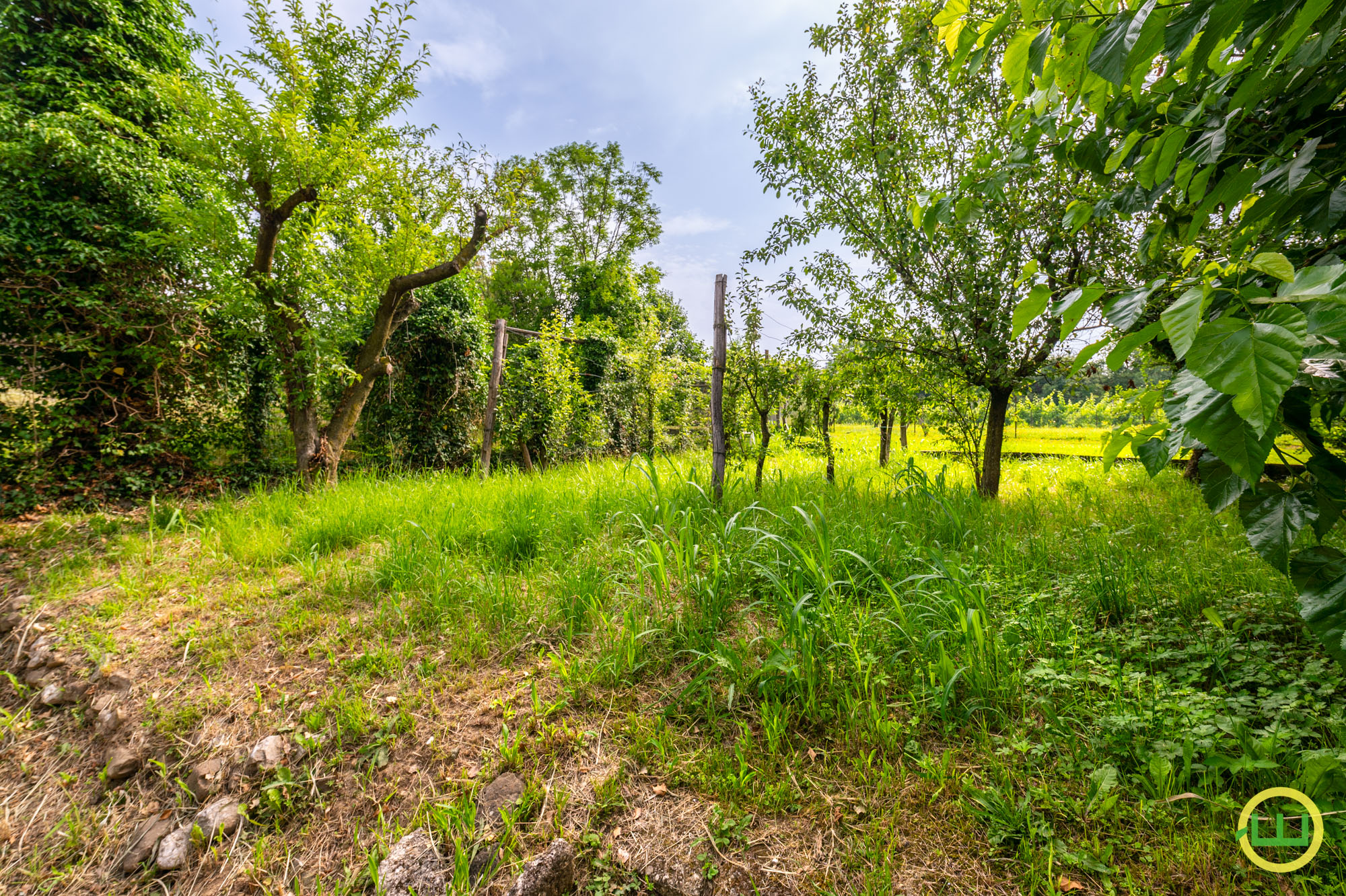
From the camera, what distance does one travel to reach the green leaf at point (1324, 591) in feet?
2.70

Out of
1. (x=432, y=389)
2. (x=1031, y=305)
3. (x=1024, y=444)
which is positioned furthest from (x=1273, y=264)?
(x=1024, y=444)

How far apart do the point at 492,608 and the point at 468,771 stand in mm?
1018

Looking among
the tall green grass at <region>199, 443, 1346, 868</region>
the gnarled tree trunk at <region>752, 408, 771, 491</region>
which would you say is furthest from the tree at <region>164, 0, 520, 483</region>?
the gnarled tree trunk at <region>752, 408, 771, 491</region>

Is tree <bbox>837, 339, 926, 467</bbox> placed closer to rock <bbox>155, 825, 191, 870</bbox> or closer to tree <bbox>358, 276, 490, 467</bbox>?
rock <bbox>155, 825, 191, 870</bbox>

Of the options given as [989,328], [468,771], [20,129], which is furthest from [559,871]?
[20,129]

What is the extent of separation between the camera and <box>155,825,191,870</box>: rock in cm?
191

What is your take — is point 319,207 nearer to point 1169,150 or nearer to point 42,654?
point 42,654

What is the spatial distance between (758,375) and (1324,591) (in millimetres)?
4484

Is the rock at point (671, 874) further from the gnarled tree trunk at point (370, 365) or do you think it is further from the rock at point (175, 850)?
the gnarled tree trunk at point (370, 365)

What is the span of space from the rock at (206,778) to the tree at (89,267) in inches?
201

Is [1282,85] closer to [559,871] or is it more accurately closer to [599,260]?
[559,871]

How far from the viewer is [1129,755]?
5.61 ft

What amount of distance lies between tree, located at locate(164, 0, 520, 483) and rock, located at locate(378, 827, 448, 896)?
17.0ft

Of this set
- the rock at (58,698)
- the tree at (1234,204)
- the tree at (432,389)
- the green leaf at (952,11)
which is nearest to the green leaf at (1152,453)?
the tree at (1234,204)
